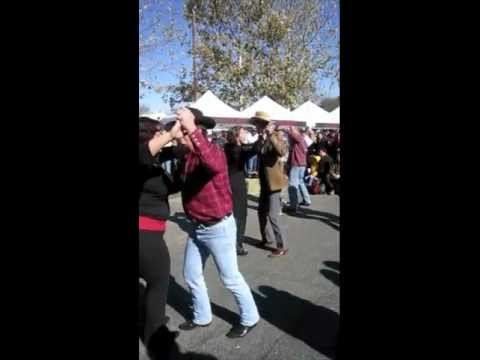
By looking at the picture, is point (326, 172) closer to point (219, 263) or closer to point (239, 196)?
point (239, 196)

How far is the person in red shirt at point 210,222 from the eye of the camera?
3.12 m

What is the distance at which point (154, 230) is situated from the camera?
9.30 ft

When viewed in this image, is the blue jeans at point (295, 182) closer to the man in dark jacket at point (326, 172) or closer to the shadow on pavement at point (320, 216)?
the shadow on pavement at point (320, 216)

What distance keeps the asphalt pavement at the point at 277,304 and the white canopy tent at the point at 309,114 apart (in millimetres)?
9557

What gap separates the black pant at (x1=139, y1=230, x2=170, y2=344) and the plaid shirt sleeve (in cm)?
56

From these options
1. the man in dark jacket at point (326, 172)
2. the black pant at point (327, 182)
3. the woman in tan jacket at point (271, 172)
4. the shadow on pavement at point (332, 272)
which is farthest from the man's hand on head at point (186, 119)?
the black pant at point (327, 182)

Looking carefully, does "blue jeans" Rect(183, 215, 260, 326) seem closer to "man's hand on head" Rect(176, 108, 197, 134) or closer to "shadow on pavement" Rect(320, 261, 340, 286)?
"man's hand on head" Rect(176, 108, 197, 134)

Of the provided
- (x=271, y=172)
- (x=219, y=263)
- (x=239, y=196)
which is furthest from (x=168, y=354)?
(x=271, y=172)
